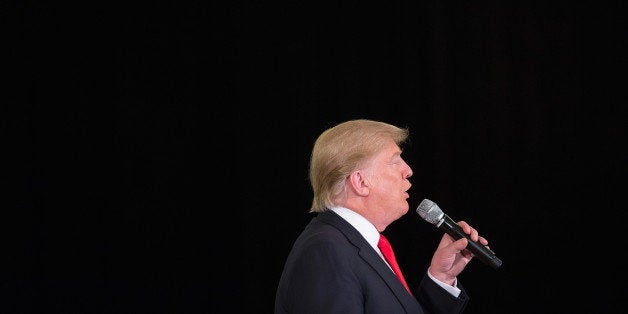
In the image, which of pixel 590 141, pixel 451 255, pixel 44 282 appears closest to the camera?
pixel 451 255

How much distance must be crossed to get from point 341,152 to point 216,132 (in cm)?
197

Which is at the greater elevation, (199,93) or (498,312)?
(199,93)

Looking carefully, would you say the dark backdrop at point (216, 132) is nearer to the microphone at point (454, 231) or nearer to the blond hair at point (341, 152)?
the microphone at point (454, 231)

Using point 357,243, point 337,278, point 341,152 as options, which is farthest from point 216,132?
point 337,278

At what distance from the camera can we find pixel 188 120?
3465 millimetres

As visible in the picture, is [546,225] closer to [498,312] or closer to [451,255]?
[498,312]

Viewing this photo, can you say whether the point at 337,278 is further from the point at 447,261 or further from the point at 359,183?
the point at 447,261

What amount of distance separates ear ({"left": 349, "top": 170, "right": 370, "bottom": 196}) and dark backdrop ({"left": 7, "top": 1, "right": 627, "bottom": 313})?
1.51 meters

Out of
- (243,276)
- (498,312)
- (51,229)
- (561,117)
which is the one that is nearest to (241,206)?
(243,276)

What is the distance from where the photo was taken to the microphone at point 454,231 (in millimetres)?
1635

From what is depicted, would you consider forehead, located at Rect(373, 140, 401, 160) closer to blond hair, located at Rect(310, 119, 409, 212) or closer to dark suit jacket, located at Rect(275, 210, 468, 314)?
blond hair, located at Rect(310, 119, 409, 212)

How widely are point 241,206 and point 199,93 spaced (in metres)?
0.67

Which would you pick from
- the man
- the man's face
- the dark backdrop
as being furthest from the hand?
the dark backdrop

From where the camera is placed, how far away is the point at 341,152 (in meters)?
1.62
